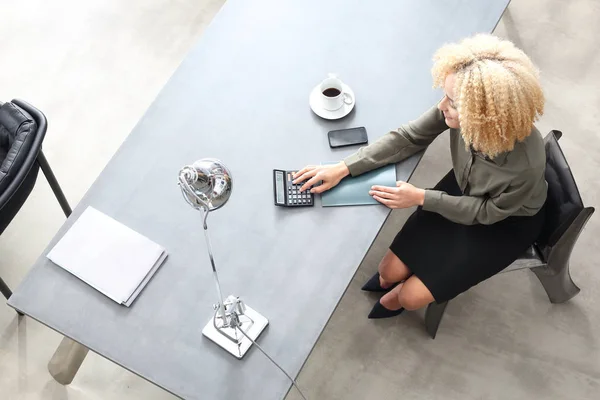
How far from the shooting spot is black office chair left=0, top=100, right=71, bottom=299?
192 centimetres

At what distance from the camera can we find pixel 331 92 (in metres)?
1.98

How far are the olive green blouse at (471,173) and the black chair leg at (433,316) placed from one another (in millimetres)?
453

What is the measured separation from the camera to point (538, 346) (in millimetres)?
2412

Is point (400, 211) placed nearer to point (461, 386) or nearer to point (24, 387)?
point (461, 386)

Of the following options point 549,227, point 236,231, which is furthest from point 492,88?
point 236,231

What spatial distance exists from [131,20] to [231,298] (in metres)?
2.03

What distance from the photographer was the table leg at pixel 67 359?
2.18 meters

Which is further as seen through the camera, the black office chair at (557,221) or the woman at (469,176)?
the black office chair at (557,221)

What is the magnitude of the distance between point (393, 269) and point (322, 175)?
516mm

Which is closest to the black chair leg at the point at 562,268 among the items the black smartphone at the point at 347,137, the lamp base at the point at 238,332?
the black smartphone at the point at 347,137

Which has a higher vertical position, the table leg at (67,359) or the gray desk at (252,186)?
the gray desk at (252,186)

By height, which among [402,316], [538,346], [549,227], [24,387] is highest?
[549,227]

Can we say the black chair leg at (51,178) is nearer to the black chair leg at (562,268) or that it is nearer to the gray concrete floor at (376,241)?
the gray concrete floor at (376,241)

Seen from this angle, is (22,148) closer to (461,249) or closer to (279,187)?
(279,187)
